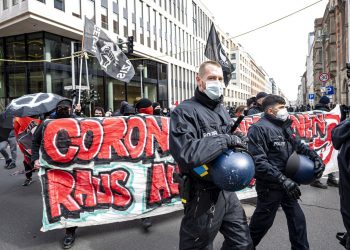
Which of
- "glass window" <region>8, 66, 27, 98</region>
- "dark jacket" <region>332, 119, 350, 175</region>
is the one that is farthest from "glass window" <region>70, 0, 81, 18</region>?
"dark jacket" <region>332, 119, 350, 175</region>

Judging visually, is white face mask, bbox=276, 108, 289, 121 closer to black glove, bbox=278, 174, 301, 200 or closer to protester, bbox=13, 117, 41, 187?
black glove, bbox=278, 174, 301, 200

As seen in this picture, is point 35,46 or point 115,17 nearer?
point 35,46

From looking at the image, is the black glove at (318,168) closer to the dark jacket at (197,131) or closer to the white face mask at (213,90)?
the dark jacket at (197,131)

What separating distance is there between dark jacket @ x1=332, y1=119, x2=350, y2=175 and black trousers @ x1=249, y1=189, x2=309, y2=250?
3.15 feet

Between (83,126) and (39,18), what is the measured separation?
1991 centimetres

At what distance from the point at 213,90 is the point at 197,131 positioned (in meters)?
0.39

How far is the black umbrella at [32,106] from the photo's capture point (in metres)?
5.61

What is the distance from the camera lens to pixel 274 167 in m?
3.06

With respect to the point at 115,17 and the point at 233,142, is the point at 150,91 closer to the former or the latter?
the point at 115,17

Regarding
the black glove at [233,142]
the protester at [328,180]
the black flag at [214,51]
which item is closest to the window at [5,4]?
the black flag at [214,51]

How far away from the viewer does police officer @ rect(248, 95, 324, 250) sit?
122 inches

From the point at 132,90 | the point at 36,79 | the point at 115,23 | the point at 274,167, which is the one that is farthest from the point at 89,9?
the point at 274,167

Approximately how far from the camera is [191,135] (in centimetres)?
228

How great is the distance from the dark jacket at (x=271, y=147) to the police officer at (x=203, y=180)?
2.27 ft
